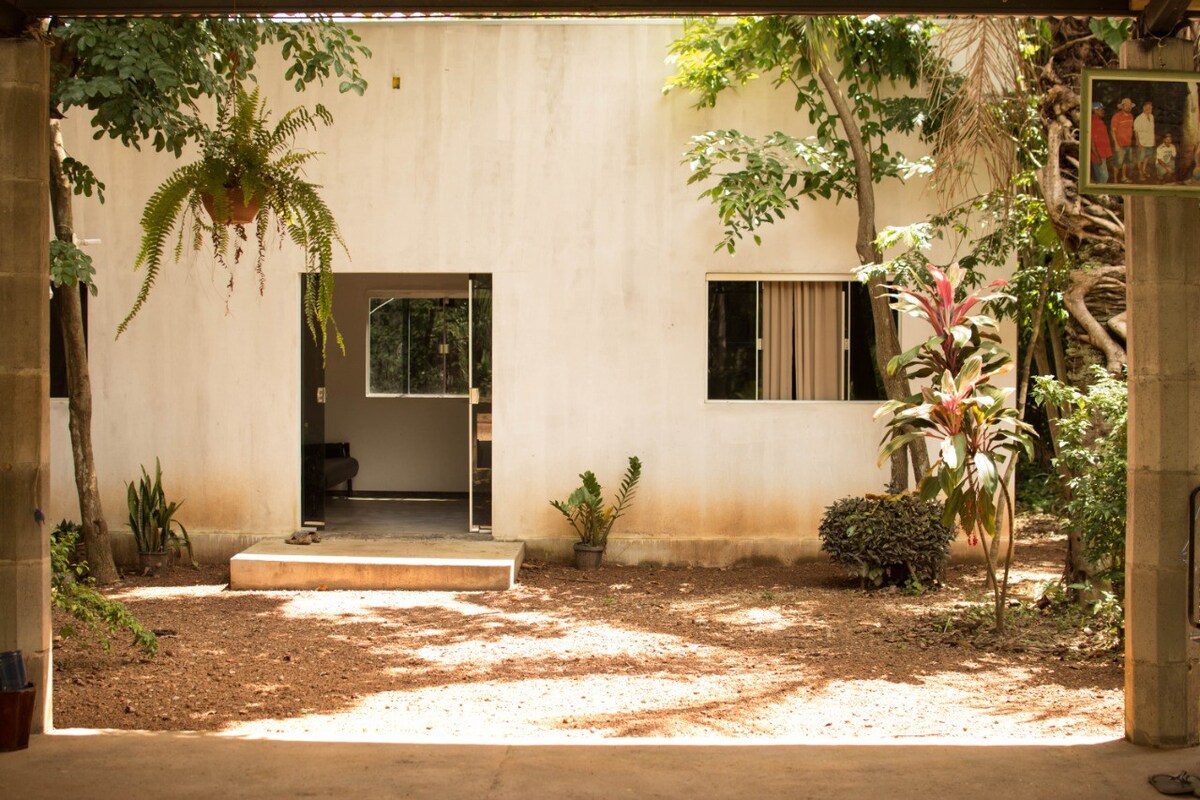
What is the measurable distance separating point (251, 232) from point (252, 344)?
0.94 metres

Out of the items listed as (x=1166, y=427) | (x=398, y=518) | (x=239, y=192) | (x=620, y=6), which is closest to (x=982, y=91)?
(x=1166, y=427)

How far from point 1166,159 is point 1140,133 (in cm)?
14

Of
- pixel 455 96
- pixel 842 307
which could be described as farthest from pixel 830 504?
pixel 455 96

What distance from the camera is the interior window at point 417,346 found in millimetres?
13266

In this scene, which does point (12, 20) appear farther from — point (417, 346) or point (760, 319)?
point (417, 346)

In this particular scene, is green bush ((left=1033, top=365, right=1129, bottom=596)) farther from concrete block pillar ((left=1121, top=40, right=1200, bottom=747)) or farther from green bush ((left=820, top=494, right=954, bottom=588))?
green bush ((left=820, top=494, right=954, bottom=588))

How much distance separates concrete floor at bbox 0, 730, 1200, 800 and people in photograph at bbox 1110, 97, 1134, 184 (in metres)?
2.25

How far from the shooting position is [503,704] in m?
6.02

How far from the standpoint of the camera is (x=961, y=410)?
7.16 metres

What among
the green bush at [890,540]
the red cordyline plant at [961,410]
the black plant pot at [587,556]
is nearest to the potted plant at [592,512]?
the black plant pot at [587,556]

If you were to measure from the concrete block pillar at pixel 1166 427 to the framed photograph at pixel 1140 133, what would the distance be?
0.18 metres

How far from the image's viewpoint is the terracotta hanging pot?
6156 millimetres

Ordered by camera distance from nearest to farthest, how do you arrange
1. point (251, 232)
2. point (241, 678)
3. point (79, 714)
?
1. point (79, 714)
2. point (241, 678)
3. point (251, 232)

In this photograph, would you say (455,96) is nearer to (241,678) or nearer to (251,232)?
(251,232)
